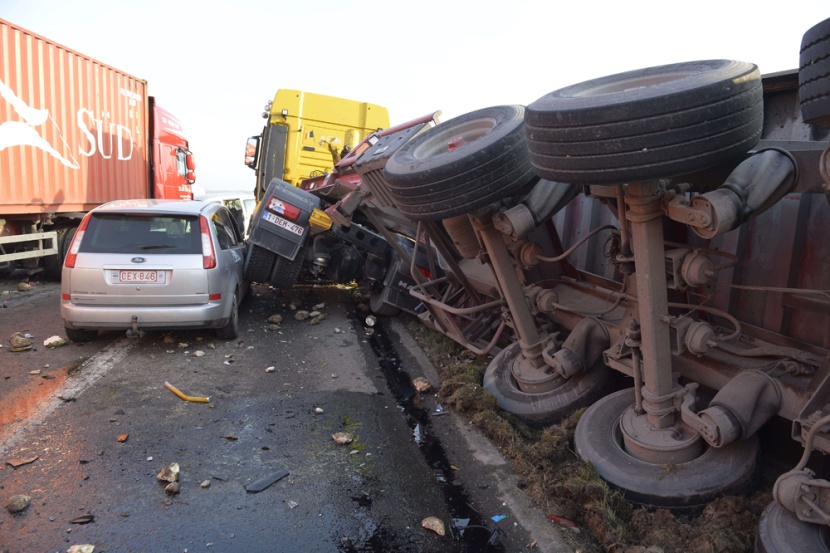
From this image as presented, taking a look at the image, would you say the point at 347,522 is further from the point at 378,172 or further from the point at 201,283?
the point at 201,283

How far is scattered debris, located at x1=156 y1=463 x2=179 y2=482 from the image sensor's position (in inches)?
131

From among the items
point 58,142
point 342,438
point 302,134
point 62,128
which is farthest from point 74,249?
point 302,134

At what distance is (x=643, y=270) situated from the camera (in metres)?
2.86

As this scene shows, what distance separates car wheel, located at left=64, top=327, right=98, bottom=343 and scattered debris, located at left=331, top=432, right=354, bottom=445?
3428mm

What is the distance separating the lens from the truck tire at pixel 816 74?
2.00 metres

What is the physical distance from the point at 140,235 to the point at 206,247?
623mm

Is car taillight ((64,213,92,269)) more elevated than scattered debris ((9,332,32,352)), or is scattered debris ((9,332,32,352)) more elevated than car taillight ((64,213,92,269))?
car taillight ((64,213,92,269))

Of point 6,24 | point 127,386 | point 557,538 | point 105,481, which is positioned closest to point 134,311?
point 127,386

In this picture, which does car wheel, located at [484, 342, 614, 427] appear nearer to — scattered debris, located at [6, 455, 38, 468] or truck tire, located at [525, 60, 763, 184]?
truck tire, located at [525, 60, 763, 184]

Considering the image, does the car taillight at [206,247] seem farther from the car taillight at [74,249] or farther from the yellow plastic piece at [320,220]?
the yellow plastic piece at [320,220]

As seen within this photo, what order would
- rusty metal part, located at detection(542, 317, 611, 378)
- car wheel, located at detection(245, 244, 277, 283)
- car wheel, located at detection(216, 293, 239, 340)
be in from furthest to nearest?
car wheel, located at detection(245, 244, 277, 283)
car wheel, located at detection(216, 293, 239, 340)
rusty metal part, located at detection(542, 317, 611, 378)

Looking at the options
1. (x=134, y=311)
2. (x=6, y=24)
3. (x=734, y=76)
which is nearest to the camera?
(x=734, y=76)

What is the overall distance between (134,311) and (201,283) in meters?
0.65

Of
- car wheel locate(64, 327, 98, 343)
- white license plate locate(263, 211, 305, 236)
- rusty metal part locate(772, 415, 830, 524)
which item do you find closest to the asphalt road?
car wheel locate(64, 327, 98, 343)
